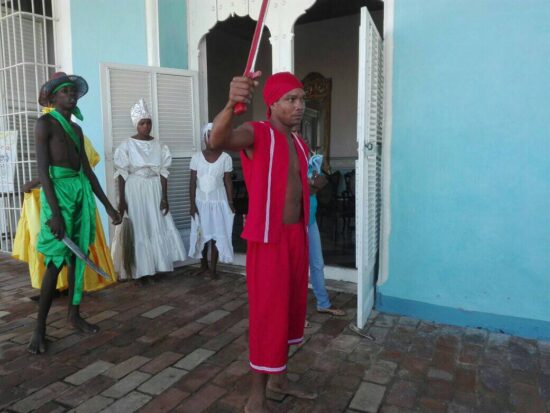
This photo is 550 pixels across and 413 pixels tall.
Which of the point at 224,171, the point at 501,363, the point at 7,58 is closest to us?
the point at 501,363

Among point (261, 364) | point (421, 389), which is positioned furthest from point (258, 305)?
point (421, 389)

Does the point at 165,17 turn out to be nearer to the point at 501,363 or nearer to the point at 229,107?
the point at 229,107

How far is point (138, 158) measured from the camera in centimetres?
439

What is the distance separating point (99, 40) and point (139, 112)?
143 centimetres

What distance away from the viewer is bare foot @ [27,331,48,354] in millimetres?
2998

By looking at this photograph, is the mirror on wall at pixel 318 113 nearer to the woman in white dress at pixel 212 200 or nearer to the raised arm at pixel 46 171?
the woman in white dress at pixel 212 200

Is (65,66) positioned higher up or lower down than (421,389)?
higher up

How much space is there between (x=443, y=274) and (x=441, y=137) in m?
1.05

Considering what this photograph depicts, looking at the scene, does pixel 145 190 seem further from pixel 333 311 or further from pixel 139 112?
pixel 333 311

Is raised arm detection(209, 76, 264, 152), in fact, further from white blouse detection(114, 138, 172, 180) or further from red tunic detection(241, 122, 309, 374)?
white blouse detection(114, 138, 172, 180)

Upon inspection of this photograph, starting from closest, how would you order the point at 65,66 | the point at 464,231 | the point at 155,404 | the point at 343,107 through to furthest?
the point at 155,404 < the point at 464,231 < the point at 65,66 < the point at 343,107

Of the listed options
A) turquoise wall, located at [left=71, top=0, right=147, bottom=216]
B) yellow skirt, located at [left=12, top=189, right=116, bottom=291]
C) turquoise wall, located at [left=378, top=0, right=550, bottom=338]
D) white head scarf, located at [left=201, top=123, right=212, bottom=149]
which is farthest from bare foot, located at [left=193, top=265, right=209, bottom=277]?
turquoise wall, located at [left=378, top=0, right=550, bottom=338]

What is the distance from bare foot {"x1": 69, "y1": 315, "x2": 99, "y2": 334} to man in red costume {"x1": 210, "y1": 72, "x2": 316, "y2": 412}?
1.66 metres

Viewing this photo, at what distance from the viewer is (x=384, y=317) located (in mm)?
3607
